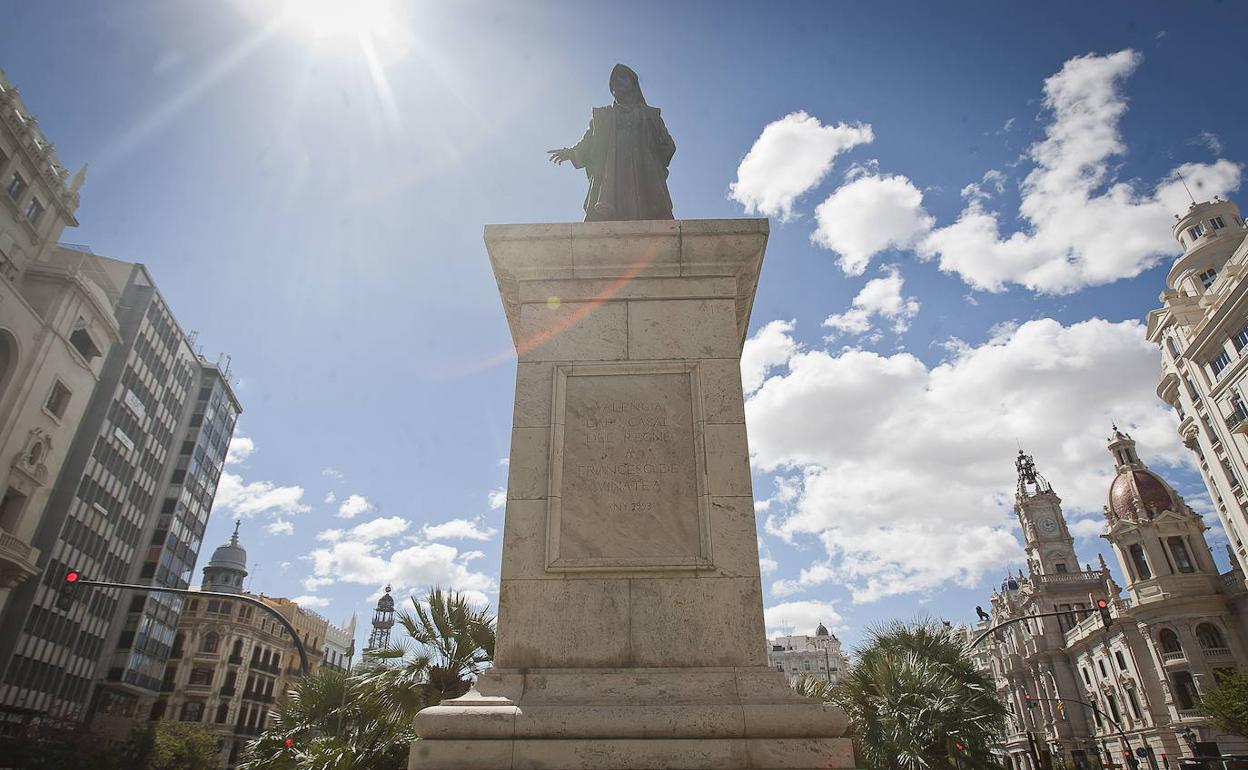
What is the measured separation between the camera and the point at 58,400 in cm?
4384

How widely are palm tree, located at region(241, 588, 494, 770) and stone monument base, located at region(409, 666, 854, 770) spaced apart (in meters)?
9.68

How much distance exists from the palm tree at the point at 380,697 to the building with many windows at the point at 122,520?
3801cm

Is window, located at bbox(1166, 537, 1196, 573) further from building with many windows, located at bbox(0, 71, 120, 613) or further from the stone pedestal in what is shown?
building with many windows, located at bbox(0, 71, 120, 613)

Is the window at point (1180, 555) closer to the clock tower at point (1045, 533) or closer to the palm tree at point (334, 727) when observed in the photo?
the clock tower at point (1045, 533)

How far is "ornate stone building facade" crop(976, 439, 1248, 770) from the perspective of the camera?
5066 centimetres

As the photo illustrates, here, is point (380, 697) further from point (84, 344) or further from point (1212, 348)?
point (1212, 348)

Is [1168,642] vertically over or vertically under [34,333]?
under

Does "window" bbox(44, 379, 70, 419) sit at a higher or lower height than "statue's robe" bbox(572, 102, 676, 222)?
higher

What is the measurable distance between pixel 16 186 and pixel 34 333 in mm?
9620

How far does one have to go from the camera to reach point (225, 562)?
80.9 metres

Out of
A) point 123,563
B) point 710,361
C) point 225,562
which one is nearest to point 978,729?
point 710,361

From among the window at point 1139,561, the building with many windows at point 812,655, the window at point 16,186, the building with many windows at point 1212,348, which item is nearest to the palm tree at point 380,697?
the window at point 16,186

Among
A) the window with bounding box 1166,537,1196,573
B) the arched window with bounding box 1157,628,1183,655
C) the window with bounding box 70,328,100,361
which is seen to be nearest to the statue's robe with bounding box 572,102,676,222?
the window with bounding box 70,328,100,361

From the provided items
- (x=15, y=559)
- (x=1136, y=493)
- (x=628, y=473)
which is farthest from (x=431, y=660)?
(x=1136, y=493)
